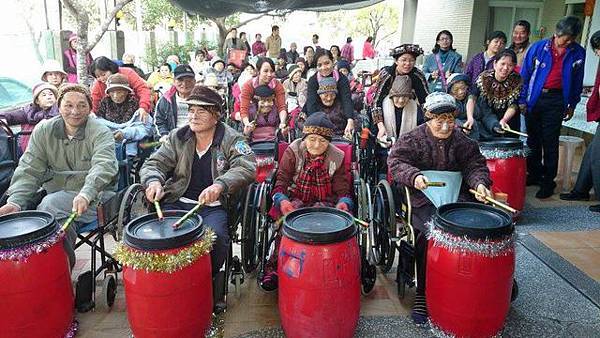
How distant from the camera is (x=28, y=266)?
90.9 inches

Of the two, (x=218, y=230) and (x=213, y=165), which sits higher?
(x=213, y=165)

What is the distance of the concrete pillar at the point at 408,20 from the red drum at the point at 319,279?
12.0 m

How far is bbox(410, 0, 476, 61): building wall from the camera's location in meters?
9.44

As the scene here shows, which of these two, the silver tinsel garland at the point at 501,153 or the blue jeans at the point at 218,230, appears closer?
the blue jeans at the point at 218,230

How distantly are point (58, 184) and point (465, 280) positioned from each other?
263 centimetres

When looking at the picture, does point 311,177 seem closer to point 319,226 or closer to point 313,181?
point 313,181

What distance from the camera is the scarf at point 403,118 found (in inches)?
165

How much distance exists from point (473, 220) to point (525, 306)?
90 centimetres

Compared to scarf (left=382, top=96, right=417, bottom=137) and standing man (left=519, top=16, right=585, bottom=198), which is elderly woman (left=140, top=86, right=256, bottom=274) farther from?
standing man (left=519, top=16, right=585, bottom=198)

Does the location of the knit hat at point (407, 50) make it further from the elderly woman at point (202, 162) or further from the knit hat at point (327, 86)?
the elderly woman at point (202, 162)

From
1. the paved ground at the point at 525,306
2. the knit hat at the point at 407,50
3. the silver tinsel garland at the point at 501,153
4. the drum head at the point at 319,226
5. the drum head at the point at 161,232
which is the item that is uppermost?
the knit hat at the point at 407,50

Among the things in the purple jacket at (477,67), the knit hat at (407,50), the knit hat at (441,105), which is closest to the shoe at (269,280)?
the knit hat at (441,105)

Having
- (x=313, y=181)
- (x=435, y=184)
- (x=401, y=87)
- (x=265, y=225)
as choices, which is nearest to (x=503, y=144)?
(x=401, y=87)

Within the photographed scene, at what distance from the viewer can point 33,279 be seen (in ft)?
7.64
